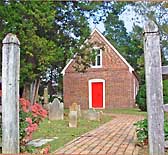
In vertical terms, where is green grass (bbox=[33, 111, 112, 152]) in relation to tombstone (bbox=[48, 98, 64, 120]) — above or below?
below

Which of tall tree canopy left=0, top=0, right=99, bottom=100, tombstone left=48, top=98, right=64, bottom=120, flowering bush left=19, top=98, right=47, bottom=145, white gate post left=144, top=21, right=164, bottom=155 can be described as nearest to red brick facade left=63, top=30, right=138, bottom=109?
tall tree canopy left=0, top=0, right=99, bottom=100

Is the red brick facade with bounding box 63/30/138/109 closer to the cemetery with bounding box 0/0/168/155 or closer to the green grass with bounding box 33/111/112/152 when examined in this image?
the cemetery with bounding box 0/0/168/155

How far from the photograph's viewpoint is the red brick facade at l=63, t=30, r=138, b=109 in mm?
24484

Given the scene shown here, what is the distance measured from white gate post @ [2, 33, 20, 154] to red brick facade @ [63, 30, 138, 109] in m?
20.3

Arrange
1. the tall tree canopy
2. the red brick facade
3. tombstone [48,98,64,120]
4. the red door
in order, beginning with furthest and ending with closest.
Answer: the red door, the red brick facade, tombstone [48,98,64,120], the tall tree canopy

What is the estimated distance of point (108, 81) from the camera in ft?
81.7

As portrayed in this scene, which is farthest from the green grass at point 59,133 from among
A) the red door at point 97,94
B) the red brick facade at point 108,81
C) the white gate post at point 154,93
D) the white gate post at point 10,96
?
the red door at point 97,94

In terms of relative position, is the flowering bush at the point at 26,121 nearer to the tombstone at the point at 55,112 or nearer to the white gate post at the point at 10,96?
the white gate post at the point at 10,96

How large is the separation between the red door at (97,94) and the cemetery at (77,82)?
0.23ft

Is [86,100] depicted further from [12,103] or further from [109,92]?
[12,103]

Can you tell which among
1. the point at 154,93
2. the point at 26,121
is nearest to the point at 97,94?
the point at 26,121

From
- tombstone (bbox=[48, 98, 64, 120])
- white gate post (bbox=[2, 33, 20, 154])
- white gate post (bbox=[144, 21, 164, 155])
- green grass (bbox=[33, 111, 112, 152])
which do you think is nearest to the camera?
white gate post (bbox=[144, 21, 164, 155])

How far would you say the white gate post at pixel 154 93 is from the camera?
3.97 m

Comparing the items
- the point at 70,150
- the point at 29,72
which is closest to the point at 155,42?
the point at 70,150
